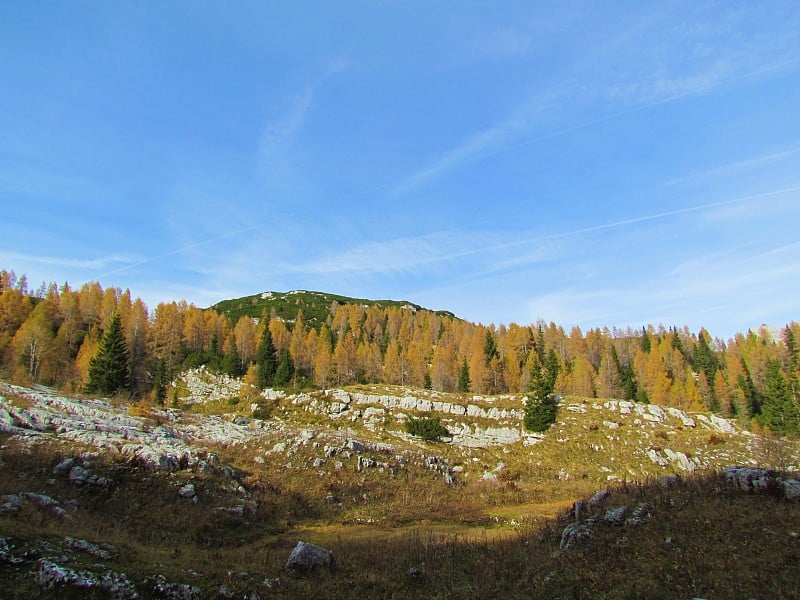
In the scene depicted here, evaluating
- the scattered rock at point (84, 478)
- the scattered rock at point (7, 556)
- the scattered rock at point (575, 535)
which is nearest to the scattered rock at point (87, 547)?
the scattered rock at point (7, 556)

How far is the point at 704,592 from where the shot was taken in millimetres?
9375

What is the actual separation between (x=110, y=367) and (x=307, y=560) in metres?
68.5

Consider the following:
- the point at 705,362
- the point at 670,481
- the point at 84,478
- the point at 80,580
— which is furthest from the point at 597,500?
the point at 705,362

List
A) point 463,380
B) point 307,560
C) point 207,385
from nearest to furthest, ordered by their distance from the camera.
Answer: point 307,560
point 207,385
point 463,380

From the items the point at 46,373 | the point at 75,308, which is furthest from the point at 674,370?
the point at 75,308

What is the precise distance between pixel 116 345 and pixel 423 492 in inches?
2380

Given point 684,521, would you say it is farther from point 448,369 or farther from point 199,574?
point 448,369

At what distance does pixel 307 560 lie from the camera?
14.5 metres

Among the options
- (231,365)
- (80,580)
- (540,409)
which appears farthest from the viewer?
(231,365)

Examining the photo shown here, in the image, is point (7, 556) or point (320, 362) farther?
point (320, 362)

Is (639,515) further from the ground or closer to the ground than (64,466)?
closer to the ground

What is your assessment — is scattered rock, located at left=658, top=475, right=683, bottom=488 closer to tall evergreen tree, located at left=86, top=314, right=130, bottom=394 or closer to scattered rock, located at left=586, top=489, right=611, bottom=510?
scattered rock, located at left=586, top=489, right=611, bottom=510

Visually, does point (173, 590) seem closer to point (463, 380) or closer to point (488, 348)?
point (463, 380)

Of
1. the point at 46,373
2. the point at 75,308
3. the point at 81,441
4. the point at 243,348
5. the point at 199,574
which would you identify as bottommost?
the point at 199,574
